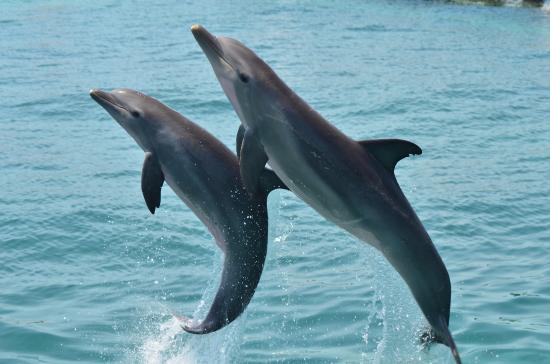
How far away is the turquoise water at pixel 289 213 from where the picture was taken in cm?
1116

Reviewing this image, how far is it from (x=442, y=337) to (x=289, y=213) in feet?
25.4

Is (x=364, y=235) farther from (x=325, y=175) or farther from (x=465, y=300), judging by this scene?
(x=465, y=300)

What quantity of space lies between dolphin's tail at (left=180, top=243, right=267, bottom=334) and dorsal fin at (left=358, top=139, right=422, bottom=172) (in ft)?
3.62

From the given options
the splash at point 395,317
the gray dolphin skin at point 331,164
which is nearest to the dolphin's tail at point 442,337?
the gray dolphin skin at point 331,164

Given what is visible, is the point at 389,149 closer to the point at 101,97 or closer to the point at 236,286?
the point at 236,286

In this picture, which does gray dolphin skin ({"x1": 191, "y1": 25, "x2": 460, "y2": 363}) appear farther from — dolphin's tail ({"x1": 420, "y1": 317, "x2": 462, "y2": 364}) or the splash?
the splash

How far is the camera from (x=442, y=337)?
8.00m

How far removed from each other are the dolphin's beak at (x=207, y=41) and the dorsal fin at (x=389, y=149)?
130 cm

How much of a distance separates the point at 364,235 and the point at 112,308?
530cm

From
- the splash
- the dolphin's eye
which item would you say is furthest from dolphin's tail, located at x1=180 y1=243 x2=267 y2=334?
the splash

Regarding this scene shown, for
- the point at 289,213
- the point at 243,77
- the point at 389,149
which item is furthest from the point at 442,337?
the point at 289,213

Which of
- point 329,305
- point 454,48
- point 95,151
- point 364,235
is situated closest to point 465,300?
point 329,305

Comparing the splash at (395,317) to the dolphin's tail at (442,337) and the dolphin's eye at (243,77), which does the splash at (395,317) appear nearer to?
the dolphin's tail at (442,337)

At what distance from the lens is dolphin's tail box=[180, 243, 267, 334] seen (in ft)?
25.8
